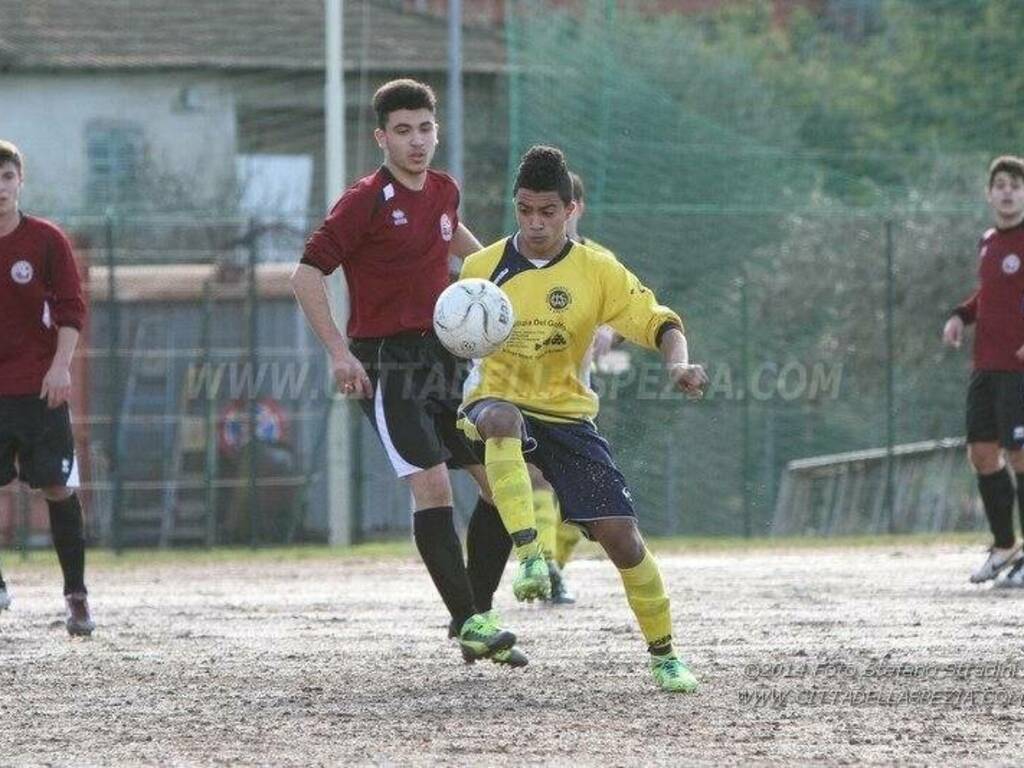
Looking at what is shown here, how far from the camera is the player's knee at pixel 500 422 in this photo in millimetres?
7000

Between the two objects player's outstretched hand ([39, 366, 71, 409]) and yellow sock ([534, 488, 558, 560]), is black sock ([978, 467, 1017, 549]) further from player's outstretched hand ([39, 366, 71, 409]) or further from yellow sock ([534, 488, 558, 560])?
player's outstretched hand ([39, 366, 71, 409])

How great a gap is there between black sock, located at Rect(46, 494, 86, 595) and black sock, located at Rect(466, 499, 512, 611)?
189 cm

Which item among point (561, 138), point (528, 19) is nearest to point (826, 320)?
point (561, 138)

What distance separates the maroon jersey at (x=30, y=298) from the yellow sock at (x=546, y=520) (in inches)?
95.7

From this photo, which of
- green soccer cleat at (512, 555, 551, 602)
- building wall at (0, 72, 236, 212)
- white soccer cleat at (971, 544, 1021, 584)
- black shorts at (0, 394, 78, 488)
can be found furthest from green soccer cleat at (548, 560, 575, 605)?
building wall at (0, 72, 236, 212)

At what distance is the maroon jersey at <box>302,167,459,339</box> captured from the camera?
7672 mm

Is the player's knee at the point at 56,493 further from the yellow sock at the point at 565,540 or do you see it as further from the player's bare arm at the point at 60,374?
the yellow sock at the point at 565,540

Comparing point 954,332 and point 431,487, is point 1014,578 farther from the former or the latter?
point 431,487

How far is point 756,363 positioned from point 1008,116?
18.4ft

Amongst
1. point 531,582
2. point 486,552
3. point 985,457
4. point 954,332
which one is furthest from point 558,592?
point 531,582

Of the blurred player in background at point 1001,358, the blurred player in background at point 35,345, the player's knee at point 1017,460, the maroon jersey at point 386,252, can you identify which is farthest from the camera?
the player's knee at point 1017,460

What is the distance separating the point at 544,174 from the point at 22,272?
116 inches

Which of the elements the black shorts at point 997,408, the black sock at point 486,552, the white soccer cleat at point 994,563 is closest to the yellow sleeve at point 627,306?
the black sock at point 486,552

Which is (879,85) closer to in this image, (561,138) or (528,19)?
(528,19)
